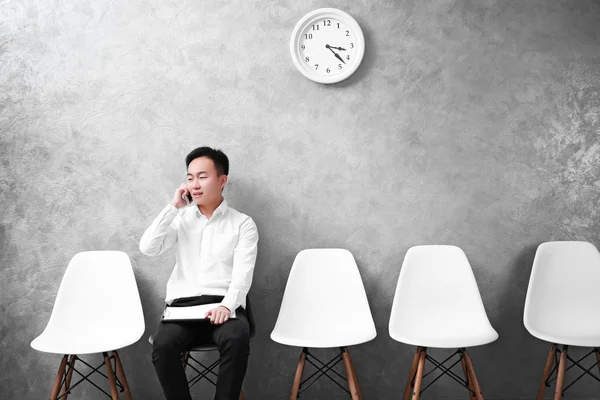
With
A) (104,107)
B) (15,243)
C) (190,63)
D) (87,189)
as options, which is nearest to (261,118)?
(190,63)

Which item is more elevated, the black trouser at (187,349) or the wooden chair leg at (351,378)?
the black trouser at (187,349)

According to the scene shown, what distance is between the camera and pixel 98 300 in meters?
2.77

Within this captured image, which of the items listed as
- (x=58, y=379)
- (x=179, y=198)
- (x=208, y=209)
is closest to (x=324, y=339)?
(x=208, y=209)

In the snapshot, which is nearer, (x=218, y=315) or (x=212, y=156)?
(x=218, y=315)

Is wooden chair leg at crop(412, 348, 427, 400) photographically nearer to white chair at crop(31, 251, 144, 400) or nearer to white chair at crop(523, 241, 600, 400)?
white chair at crop(523, 241, 600, 400)

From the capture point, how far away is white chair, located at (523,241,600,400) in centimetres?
278

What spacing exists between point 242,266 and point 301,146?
773mm

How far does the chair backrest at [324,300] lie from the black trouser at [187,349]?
24cm

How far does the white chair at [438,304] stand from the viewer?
104 inches

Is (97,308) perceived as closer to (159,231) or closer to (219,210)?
(159,231)

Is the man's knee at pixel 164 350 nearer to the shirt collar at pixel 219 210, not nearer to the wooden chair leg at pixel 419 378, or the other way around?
the shirt collar at pixel 219 210

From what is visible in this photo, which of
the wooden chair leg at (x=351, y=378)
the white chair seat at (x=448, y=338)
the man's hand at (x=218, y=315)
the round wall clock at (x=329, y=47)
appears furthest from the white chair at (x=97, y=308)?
the round wall clock at (x=329, y=47)

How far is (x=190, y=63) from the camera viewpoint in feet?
9.57

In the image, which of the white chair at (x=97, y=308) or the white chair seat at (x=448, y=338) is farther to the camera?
the white chair at (x=97, y=308)
